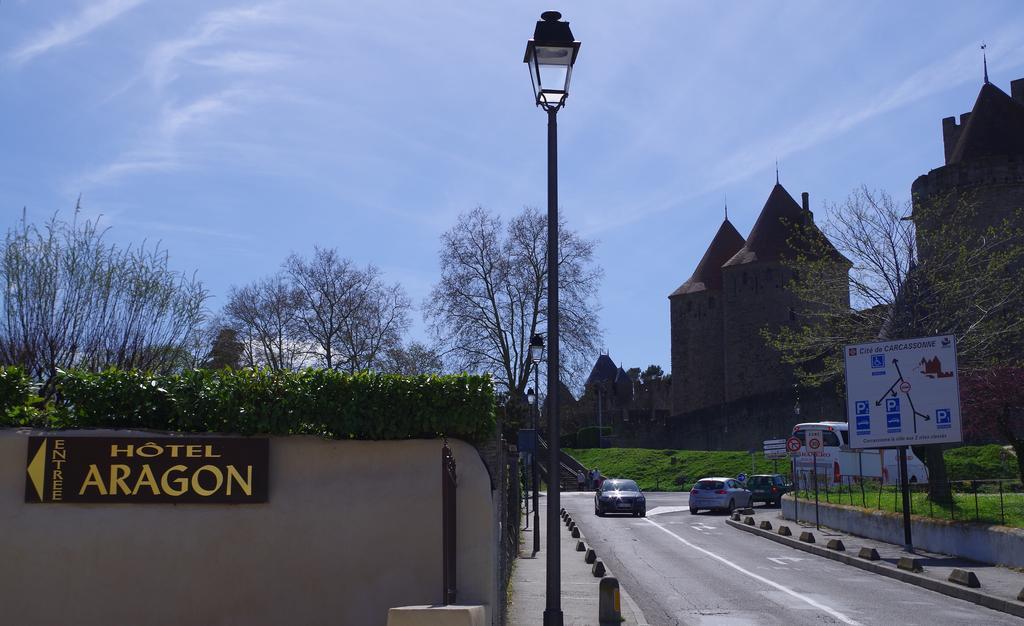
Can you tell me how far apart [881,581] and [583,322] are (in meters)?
31.4

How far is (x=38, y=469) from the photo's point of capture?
9.05 m

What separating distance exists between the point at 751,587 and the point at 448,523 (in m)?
8.48

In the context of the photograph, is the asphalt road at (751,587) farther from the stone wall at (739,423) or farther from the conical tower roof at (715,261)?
the conical tower roof at (715,261)

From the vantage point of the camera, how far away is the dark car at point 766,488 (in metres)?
38.6

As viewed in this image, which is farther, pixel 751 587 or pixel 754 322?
pixel 754 322

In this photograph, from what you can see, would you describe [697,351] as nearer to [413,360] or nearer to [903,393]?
[413,360]

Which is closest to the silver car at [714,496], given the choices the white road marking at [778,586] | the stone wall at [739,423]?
the white road marking at [778,586]

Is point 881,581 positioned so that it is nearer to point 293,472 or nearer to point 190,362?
point 293,472

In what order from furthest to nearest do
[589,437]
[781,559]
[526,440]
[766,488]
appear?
1. [589,437]
2. [766,488]
3. [526,440]
4. [781,559]

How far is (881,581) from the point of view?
16203mm

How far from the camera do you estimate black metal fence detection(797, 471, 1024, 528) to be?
1817cm

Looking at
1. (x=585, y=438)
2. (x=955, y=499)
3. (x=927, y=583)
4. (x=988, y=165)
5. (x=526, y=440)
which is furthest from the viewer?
(x=585, y=438)

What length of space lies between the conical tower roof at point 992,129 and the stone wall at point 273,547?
47.7 meters

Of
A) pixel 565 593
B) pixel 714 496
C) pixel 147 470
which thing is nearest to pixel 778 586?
pixel 565 593
